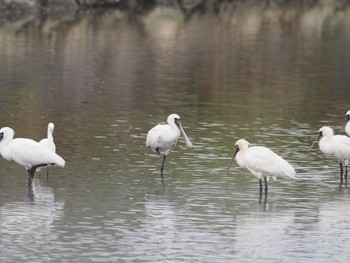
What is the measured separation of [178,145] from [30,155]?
5.40 m

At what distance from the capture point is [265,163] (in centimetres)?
1809

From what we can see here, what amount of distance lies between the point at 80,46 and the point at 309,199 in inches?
1077

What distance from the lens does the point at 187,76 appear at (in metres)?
36.2

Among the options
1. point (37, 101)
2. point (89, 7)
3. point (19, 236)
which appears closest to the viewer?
point (19, 236)

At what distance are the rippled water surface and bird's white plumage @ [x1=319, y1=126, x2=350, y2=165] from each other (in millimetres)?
456

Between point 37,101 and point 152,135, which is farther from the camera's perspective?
point 37,101

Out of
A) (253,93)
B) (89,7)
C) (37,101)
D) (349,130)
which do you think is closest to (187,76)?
(253,93)

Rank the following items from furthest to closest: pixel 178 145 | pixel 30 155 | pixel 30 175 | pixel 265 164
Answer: pixel 178 145 → pixel 30 175 → pixel 30 155 → pixel 265 164

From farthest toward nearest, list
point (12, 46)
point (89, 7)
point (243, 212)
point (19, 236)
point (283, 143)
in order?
point (89, 7), point (12, 46), point (283, 143), point (243, 212), point (19, 236)

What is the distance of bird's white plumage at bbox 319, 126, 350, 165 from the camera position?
1964cm

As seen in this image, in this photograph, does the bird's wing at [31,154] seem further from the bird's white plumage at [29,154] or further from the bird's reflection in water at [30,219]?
the bird's reflection in water at [30,219]

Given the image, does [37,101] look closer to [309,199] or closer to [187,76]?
[187,76]

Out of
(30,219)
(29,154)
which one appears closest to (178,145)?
(29,154)

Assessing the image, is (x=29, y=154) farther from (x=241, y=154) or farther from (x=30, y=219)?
(x=241, y=154)
